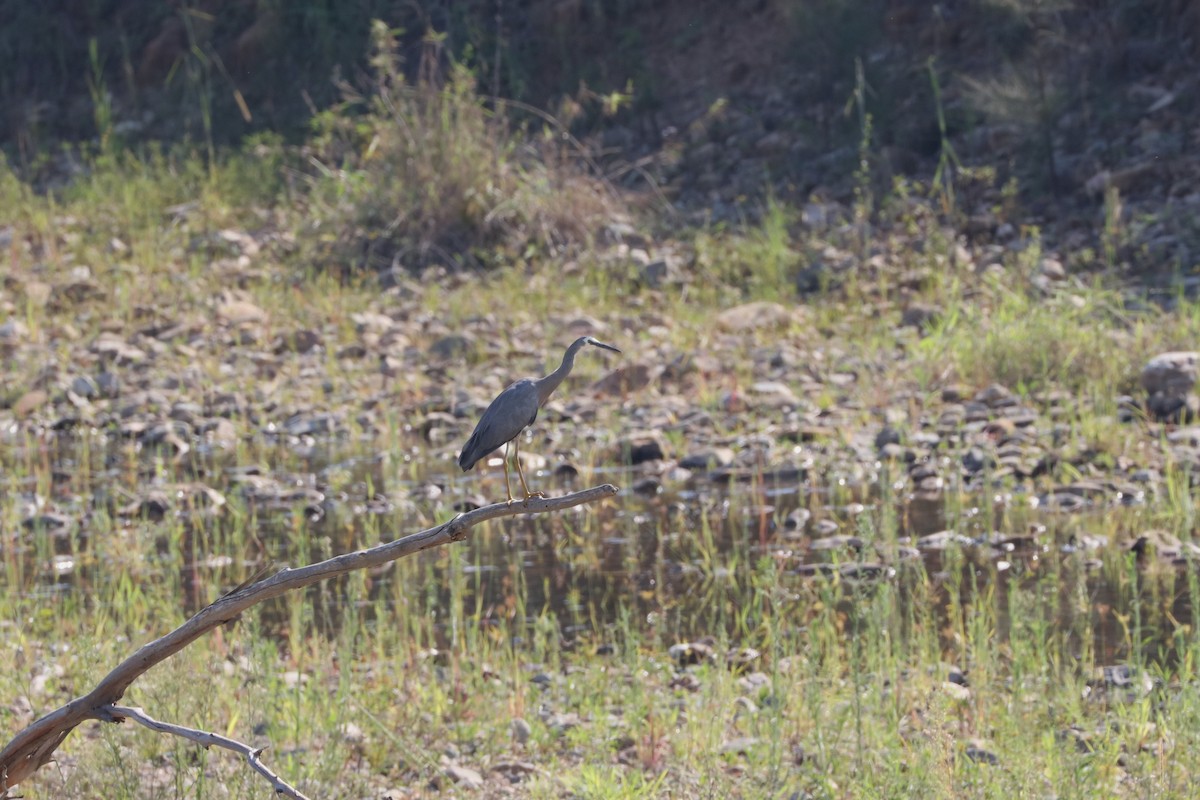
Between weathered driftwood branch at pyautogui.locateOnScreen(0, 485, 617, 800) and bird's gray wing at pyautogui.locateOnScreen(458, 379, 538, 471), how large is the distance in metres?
0.66

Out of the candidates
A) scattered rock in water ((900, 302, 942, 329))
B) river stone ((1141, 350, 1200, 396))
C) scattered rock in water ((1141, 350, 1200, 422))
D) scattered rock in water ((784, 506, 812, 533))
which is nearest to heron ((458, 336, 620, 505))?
scattered rock in water ((784, 506, 812, 533))

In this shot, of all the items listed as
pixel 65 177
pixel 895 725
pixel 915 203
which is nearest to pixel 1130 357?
pixel 915 203

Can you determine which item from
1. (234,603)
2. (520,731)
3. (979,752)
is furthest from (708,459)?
(234,603)

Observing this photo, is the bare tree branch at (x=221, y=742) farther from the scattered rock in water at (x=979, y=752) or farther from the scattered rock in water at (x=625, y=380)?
the scattered rock in water at (x=625, y=380)

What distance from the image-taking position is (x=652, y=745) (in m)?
4.04

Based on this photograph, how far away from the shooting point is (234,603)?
8.62 feet

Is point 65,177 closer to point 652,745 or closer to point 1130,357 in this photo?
point 1130,357

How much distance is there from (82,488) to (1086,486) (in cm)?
446

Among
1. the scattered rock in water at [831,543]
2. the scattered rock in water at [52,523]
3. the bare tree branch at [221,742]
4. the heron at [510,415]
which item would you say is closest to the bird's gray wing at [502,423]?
the heron at [510,415]

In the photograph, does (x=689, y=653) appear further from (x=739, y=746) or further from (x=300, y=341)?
(x=300, y=341)

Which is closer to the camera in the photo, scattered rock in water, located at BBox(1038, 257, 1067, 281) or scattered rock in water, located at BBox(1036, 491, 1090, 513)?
scattered rock in water, located at BBox(1036, 491, 1090, 513)

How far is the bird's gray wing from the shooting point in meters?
3.40

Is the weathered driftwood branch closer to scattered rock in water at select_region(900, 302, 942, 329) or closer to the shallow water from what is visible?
the shallow water

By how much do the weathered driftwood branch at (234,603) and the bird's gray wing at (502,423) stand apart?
0.66m
